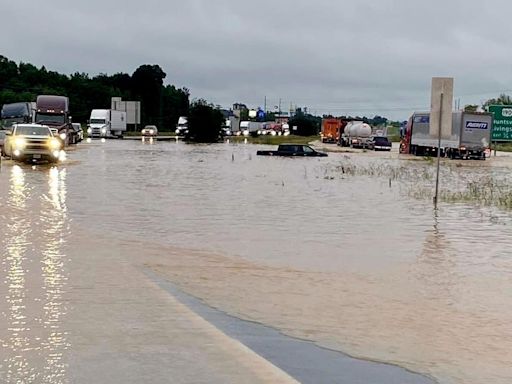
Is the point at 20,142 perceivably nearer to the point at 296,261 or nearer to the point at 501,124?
the point at 296,261

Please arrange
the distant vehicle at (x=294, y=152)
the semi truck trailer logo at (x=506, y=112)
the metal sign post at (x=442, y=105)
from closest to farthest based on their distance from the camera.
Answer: the metal sign post at (x=442, y=105) < the distant vehicle at (x=294, y=152) < the semi truck trailer logo at (x=506, y=112)

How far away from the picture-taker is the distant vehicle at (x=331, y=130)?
8444 centimetres

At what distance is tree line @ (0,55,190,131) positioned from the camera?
116m

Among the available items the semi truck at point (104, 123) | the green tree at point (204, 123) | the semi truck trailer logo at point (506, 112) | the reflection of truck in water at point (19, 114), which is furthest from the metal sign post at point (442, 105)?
the semi truck at point (104, 123)

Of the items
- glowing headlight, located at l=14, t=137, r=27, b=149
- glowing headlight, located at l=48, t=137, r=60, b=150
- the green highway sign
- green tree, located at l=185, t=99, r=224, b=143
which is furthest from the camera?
green tree, located at l=185, t=99, r=224, b=143

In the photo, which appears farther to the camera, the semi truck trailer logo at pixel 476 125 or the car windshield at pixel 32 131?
the semi truck trailer logo at pixel 476 125

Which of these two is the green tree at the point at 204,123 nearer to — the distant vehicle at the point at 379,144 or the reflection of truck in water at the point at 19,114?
the distant vehicle at the point at 379,144

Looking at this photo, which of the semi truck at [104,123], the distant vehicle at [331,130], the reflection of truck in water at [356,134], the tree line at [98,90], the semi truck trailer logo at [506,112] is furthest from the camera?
the tree line at [98,90]

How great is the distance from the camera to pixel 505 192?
25672mm

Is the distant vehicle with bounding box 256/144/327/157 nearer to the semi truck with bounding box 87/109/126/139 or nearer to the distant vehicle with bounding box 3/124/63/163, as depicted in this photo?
the distant vehicle with bounding box 3/124/63/163

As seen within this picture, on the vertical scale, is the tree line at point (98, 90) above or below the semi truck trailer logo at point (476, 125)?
above

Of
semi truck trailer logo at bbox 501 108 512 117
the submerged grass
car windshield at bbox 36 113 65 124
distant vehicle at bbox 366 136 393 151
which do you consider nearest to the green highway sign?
semi truck trailer logo at bbox 501 108 512 117

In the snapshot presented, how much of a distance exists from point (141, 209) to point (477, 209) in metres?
8.79

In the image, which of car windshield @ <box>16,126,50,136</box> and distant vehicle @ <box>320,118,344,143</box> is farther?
distant vehicle @ <box>320,118,344,143</box>
